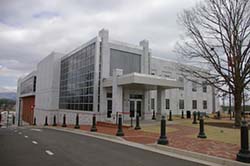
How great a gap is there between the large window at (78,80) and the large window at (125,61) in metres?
2.29

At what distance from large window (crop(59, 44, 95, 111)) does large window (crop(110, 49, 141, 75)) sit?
2.29m

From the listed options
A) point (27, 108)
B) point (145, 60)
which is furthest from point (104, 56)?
point (27, 108)

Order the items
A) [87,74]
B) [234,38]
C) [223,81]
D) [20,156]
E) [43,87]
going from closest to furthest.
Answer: [20,156] < [234,38] < [223,81] < [87,74] < [43,87]

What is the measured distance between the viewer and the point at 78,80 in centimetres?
3362

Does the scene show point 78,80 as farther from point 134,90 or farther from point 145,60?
point 145,60

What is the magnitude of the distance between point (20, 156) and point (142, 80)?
15.7 m

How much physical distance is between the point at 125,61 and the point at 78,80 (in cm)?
699

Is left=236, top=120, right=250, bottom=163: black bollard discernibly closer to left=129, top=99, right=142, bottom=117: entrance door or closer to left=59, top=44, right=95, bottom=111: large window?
left=129, top=99, right=142, bottom=117: entrance door

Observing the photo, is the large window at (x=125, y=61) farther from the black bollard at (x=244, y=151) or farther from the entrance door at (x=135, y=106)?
the black bollard at (x=244, y=151)

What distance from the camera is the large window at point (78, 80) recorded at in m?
30.0

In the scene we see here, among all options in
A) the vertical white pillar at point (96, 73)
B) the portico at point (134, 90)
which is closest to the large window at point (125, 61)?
the vertical white pillar at point (96, 73)

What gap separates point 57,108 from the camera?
134 ft

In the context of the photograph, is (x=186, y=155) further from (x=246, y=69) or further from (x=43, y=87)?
(x=43, y=87)

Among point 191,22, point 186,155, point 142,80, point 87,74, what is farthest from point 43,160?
point 87,74
